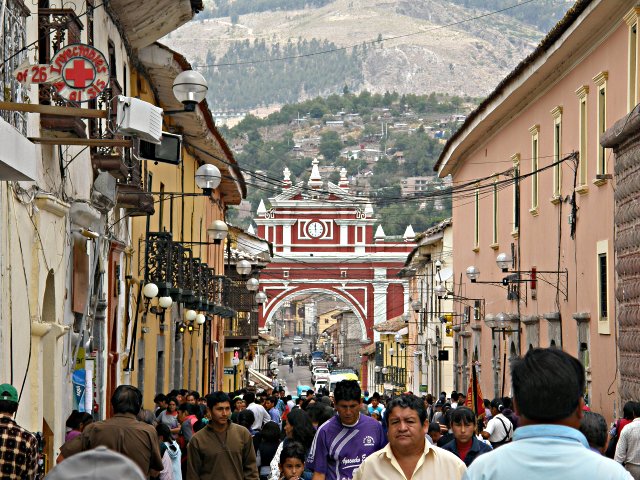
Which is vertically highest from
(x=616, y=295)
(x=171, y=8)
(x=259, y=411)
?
(x=171, y=8)

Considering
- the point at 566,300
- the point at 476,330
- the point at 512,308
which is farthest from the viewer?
the point at 476,330

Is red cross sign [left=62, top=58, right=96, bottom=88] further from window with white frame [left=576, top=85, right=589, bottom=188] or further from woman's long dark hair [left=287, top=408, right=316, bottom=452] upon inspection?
window with white frame [left=576, top=85, right=589, bottom=188]

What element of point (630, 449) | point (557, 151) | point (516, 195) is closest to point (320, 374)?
point (516, 195)

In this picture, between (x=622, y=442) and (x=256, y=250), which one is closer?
(x=622, y=442)

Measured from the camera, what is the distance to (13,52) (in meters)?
12.5

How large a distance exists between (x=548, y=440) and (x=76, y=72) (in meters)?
8.22

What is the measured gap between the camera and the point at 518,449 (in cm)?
443

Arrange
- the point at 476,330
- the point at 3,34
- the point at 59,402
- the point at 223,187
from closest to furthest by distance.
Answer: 1. the point at 3,34
2. the point at 59,402
3. the point at 476,330
4. the point at 223,187

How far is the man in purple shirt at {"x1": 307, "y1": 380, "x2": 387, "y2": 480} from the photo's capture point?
913 cm

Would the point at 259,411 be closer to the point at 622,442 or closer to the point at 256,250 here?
the point at 622,442

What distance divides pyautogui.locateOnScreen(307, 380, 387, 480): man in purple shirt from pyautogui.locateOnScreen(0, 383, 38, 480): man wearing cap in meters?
1.77

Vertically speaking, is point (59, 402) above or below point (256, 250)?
below

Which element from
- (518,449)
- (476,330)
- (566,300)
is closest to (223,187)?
(476,330)

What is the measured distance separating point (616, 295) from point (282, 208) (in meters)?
75.1
